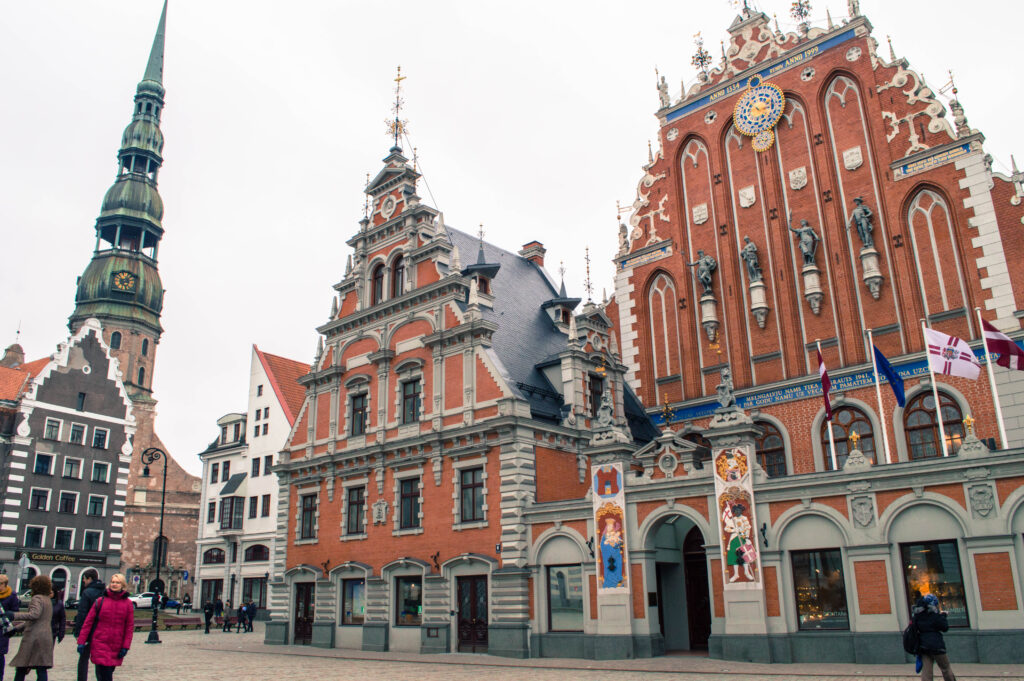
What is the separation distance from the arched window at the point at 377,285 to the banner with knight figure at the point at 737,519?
16.5 meters

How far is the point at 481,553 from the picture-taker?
2516 centimetres

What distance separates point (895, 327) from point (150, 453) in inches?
1157

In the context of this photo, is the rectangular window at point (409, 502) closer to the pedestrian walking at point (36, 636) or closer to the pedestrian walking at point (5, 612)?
the pedestrian walking at point (5, 612)

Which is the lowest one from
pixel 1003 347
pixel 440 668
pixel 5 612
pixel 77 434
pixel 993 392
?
pixel 440 668

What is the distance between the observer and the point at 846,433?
23.6m

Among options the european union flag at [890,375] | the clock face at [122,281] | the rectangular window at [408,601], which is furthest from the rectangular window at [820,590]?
the clock face at [122,281]

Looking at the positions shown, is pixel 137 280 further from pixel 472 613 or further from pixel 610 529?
pixel 610 529

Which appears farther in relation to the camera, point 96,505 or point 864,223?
point 96,505

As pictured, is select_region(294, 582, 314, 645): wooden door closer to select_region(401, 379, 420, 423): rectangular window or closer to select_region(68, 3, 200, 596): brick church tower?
select_region(401, 379, 420, 423): rectangular window

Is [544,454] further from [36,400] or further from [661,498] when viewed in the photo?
[36,400]

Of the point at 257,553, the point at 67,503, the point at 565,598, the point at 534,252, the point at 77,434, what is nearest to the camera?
the point at 565,598

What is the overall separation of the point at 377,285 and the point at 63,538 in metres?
30.0

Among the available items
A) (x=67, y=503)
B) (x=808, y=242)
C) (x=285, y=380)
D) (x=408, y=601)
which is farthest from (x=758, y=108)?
(x=67, y=503)

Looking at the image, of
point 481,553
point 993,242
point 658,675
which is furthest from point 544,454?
point 993,242
